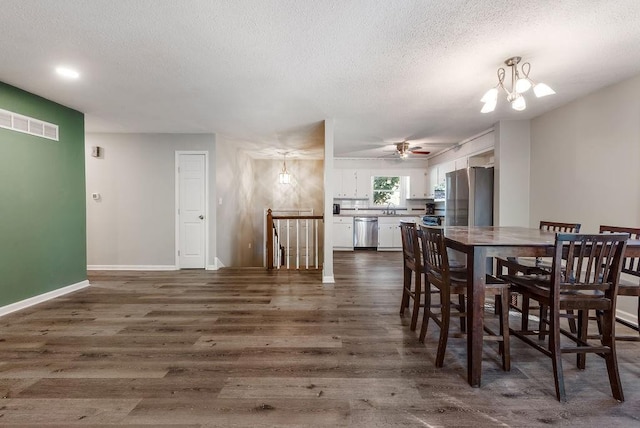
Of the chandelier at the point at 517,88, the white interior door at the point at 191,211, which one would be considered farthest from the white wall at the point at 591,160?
the white interior door at the point at 191,211

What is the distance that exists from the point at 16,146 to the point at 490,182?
20.1ft

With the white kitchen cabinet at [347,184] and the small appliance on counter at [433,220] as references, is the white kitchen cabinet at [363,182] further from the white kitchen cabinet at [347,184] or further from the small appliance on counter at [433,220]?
the small appliance on counter at [433,220]

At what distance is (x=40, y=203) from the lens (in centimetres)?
342

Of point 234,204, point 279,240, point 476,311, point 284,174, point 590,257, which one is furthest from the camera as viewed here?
point 284,174

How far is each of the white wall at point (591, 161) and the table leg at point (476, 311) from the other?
2337 millimetres

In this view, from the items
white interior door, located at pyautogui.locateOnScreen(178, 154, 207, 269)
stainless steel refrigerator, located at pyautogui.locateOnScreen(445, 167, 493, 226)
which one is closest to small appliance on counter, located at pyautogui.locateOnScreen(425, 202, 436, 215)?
stainless steel refrigerator, located at pyautogui.locateOnScreen(445, 167, 493, 226)

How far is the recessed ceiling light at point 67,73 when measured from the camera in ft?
8.86

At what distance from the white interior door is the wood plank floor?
193cm

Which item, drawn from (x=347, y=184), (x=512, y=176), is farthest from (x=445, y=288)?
(x=347, y=184)

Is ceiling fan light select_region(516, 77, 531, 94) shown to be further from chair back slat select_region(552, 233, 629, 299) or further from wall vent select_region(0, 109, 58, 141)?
wall vent select_region(0, 109, 58, 141)

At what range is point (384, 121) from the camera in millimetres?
4277

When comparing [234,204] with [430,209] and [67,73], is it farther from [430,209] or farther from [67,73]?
[430,209]

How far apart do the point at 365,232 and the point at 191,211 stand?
3.92 m

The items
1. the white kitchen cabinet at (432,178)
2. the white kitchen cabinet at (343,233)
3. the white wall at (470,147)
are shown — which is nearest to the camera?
the white wall at (470,147)
